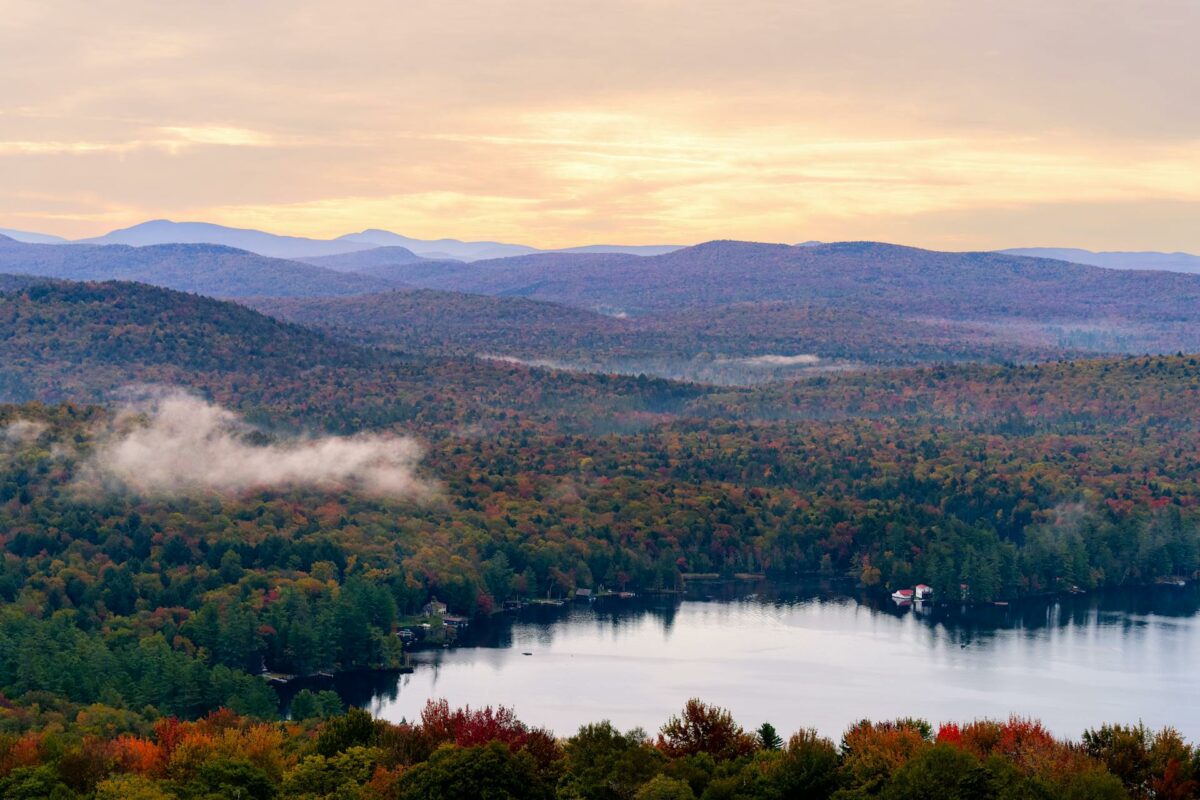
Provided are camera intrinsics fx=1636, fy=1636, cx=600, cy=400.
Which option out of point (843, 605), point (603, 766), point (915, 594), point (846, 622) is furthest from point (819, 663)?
point (603, 766)

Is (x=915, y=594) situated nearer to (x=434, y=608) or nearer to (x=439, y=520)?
(x=434, y=608)

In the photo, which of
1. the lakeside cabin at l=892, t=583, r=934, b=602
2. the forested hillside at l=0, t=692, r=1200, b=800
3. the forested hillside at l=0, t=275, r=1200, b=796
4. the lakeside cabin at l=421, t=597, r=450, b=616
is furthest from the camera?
the lakeside cabin at l=892, t=583, r=934, b=602

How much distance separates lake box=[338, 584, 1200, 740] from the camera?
8200 cm

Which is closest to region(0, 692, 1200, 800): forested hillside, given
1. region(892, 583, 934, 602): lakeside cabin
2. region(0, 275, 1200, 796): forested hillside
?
region(0, 275, 1200, 796): forested hillside

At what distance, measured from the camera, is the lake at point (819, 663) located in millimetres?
82000

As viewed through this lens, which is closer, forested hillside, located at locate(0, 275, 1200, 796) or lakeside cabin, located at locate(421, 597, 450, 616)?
forested hillside, located at locate(0, 275, 1200, 796)

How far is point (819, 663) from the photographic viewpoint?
93.7 metres

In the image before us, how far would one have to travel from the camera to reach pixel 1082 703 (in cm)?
8462

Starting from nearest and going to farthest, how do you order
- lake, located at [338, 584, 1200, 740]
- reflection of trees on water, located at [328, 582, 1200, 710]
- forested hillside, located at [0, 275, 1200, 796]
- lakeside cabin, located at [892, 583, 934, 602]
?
lake, located at [338, 584, 1200, 740]
forested hillside, located at [0, 275, 1200, 796]
reflection of trees on water, located at [328, 582, 1200, 710]
lakeside cabin, located at [892, 583, 934, 602]

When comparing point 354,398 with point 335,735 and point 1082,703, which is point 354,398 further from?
point 335,735

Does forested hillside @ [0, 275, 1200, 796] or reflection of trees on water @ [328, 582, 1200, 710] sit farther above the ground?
forested hillside @ [0, 275, 1200, 796]

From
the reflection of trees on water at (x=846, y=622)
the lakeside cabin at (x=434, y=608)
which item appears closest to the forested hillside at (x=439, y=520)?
the lakeside cabin at (x=434, y=608)

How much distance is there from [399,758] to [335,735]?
3.50 metres

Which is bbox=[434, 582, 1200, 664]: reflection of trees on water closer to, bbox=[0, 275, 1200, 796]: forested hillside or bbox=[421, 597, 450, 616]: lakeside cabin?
bbox=[421, 597, 450, 616]: lakeside cabin
